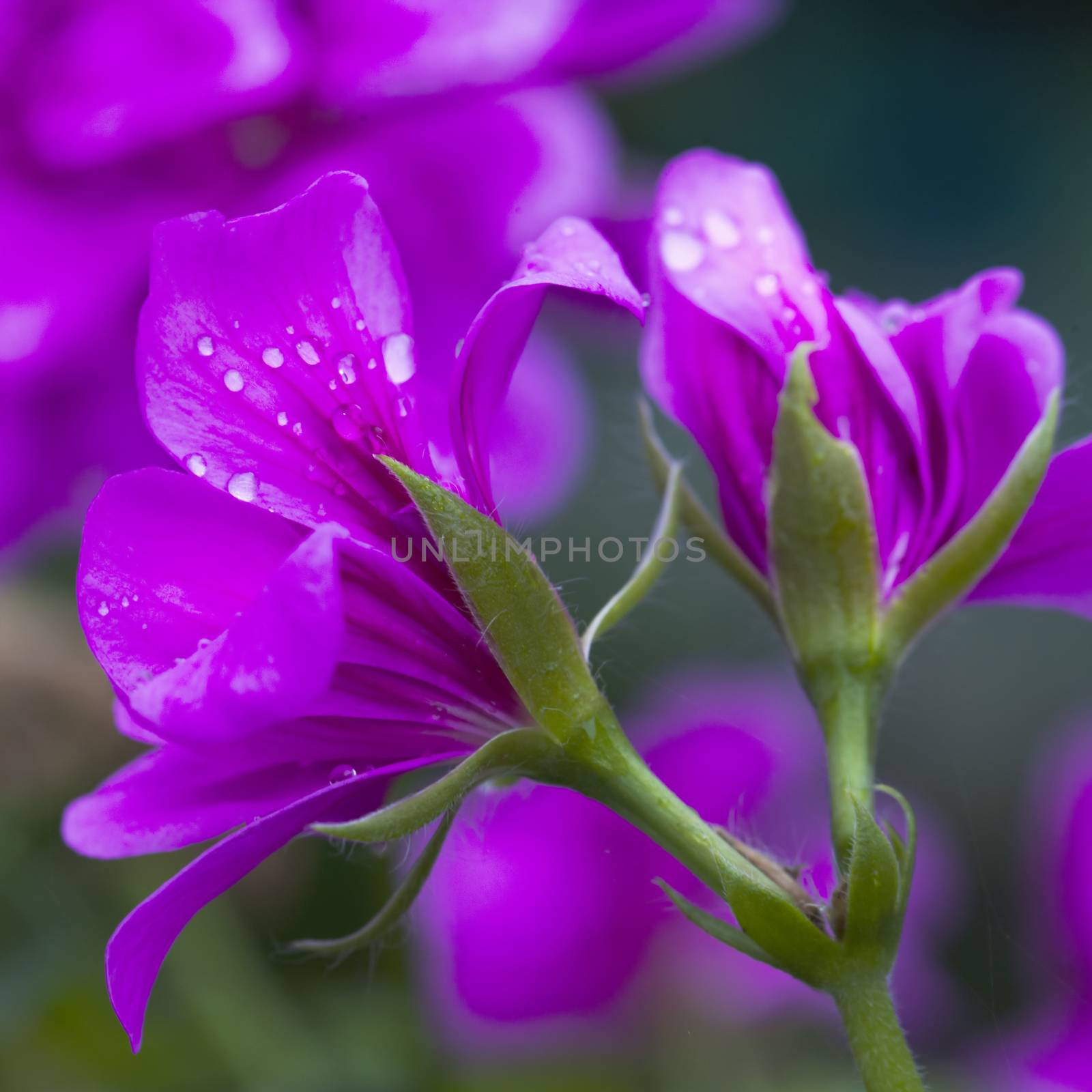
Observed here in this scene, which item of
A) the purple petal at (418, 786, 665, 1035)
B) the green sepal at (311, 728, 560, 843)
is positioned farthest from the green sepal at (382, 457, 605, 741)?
the purple petal at (418, 786, 665, 1035)

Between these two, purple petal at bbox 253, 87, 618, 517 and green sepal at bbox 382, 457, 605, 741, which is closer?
green sepal at bbox 382, 457, 605, 741

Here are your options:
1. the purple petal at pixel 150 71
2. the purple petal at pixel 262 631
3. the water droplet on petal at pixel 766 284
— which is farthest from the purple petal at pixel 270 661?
the purple petal at pixel 150 71

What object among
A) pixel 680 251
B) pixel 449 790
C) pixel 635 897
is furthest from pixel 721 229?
pixel 635 897

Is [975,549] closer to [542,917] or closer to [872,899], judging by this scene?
[872,899]

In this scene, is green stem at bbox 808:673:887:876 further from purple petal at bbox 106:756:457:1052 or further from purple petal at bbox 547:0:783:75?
purple petal at bbox 547:0:783:75

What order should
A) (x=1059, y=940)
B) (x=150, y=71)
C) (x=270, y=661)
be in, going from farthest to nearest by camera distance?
(x=1059, y=940) → (x=150, y=71) → (x=270, y=661)

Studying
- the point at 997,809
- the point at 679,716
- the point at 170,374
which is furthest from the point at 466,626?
the point at 997,809

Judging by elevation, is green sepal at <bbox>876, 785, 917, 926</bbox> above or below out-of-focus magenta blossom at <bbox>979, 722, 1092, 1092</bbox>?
above
